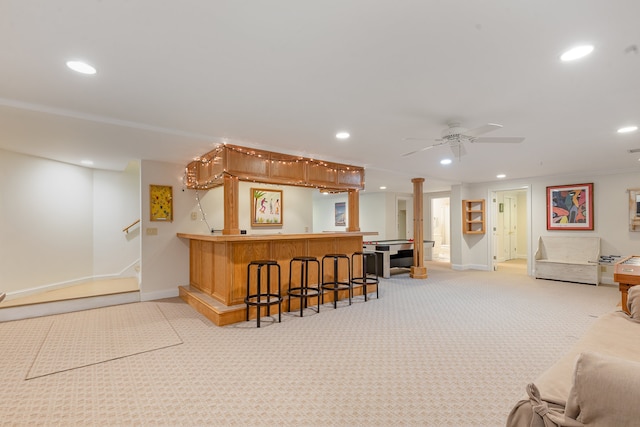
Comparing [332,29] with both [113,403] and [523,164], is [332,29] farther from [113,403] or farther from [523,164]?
[523,164]

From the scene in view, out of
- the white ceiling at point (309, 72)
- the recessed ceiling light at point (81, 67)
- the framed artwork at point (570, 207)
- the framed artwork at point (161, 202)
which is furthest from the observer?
the framed artwork at point (570, 207)

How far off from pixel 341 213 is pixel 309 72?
9.24m

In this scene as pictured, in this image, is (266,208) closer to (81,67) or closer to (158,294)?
(158,294)

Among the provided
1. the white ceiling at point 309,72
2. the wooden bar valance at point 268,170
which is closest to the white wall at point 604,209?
the white ceiling at point 309,72

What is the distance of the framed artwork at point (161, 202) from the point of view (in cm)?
531

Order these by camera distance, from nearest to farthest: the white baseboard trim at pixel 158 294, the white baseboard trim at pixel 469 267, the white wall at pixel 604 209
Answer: the white baseboard trim at pixel 158 294 < the white wall at pixel 604 209 < the white baseboard trim at pixel 469 267

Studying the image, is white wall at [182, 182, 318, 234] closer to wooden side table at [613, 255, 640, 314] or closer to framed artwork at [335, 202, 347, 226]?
framed artwork at [335, 202, 347, 226]

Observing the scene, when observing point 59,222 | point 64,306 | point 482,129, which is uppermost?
point 482,129

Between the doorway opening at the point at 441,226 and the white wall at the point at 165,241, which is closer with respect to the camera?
the white wall at the point at 165,241

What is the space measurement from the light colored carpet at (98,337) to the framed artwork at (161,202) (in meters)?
1.56

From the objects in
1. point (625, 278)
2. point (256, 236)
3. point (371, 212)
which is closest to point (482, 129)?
point (625, 278)

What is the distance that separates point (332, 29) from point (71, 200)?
6.08 metres

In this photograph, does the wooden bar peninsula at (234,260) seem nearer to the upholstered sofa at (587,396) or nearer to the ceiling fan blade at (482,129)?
the ceiling fan blade at (482,129)

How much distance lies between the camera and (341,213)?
1158cm
